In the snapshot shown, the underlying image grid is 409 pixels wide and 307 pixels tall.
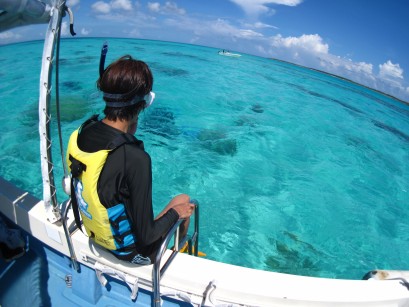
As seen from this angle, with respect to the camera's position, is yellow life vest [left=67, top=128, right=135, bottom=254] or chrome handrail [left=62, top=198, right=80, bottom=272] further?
chrome handrail [left=62, top=198, right=80, bottom=272]

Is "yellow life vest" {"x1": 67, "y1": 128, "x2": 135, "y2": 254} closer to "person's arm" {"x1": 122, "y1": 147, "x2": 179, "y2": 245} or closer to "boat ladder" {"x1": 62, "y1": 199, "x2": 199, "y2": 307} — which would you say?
"person's arm" {"x1": 122, "y1": 147, "x2": 179, "y2": 245}

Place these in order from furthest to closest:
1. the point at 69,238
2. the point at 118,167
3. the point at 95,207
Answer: the point at 69,238
the point at 95,207
the point at 118,167

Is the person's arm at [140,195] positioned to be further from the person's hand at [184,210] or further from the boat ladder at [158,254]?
the person's hand at [184,210]

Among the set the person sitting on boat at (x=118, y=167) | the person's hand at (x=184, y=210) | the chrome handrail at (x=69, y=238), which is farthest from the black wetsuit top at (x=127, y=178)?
the chrome handrail at (x=69, y=238)

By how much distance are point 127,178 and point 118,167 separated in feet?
0.24

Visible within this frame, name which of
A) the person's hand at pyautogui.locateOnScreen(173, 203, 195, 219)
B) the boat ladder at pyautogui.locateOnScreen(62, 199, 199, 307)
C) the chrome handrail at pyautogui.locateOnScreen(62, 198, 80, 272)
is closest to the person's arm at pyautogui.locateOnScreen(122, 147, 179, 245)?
the boat ladder at pyautogui.locateOnScreen(62, 199, 199, 307)

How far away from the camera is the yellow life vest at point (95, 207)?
137cm

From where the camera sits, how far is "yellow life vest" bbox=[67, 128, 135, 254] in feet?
4.50

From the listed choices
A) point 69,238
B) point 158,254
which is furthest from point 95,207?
point 69,238

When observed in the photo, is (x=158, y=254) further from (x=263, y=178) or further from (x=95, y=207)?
(x=263, y=178)

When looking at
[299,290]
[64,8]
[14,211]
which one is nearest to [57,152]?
[14,211]

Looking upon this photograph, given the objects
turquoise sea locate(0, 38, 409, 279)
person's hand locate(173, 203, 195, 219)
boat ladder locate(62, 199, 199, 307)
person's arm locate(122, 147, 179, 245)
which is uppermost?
person's arm locate(122, 147, 179, 245)

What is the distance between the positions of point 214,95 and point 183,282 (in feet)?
42.3

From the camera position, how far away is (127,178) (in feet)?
4.42
